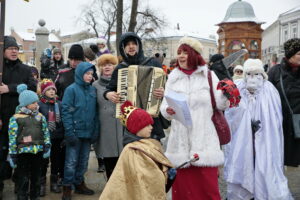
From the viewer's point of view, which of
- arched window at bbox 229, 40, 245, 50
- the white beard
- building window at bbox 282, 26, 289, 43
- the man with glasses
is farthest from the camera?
building window at bbox 282, 26, 289, 43

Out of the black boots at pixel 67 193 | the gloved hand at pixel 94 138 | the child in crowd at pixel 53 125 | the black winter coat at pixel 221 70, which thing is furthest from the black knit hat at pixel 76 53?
the black winter coat at pixel 221 70

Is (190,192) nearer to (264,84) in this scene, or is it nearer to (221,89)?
(221,89)

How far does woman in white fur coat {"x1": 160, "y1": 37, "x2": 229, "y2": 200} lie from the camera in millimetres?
3961

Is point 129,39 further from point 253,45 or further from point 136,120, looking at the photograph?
point 253,45

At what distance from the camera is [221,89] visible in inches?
152

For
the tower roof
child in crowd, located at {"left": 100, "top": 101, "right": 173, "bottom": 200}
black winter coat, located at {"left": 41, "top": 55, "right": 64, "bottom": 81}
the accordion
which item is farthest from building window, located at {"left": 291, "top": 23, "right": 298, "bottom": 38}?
child in crowd, located at {"left": 100, "top": 101, "right": 173, "bottom": 200}

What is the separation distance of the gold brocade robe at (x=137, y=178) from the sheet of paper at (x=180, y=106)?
596mm

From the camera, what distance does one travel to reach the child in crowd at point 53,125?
221 inches

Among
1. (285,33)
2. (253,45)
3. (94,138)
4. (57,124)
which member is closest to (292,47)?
(94,138)

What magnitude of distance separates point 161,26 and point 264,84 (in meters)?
28.3

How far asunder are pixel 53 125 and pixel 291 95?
348cm

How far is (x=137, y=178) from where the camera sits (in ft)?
10.6

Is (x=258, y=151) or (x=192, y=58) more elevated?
(x=192, y=58)

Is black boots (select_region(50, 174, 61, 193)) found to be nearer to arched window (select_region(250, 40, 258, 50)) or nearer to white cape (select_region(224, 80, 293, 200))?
white cape (select_region(224, 80, 293, 200))
